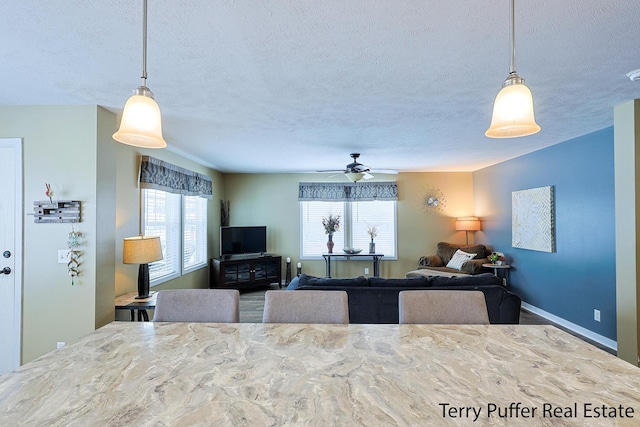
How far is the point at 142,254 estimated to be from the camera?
10.1 feet

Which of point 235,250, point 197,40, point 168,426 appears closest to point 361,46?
point 197,40

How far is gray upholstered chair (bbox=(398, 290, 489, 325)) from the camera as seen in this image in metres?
1.77

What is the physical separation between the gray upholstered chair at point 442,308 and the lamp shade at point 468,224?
4.98m

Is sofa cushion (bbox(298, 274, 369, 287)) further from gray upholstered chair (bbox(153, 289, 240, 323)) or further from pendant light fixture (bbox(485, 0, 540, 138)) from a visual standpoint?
pendant light fixture (bbox(485, 0, 540, 138))

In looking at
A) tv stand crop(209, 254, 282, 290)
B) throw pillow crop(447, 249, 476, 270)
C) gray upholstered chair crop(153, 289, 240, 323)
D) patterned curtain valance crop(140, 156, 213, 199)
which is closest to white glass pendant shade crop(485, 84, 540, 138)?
gray upholstered chair crop(153, 289, 240, 323)

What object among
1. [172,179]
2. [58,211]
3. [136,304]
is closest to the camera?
[58,211]

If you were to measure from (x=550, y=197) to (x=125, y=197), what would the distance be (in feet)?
17.2

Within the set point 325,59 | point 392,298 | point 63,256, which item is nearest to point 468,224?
point 392,298

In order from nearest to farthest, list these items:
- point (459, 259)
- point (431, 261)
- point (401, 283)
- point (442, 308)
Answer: point (442, 308) → point (401, 283) → point (459, 259) → point (431, 261)

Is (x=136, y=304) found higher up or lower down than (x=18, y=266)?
lower down

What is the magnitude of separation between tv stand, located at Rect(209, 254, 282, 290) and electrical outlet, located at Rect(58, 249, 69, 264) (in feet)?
10.3

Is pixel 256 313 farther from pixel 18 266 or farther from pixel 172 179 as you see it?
pixel 18 266

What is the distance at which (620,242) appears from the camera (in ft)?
9.38

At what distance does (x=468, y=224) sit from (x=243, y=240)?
4364mm
